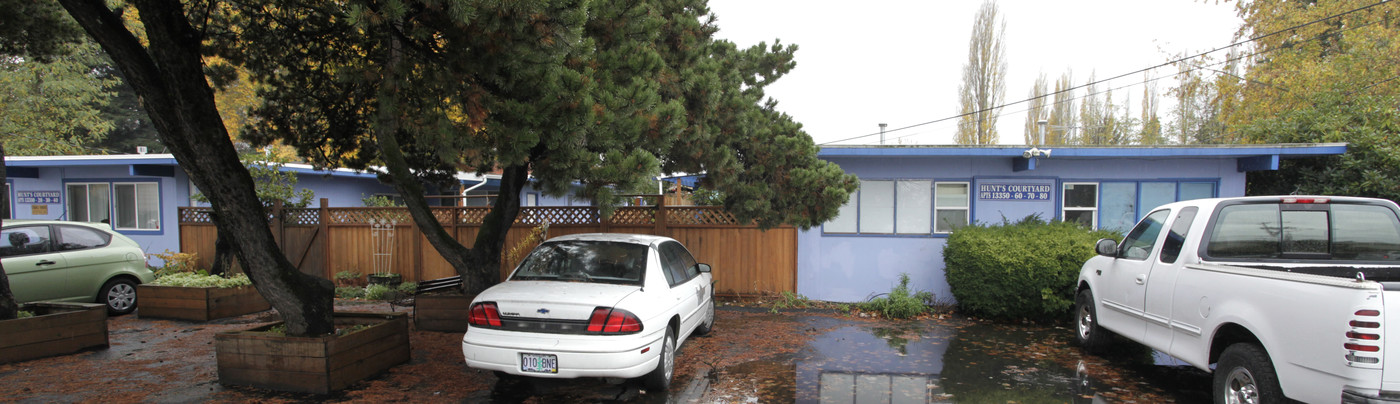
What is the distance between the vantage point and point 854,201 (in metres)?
9.88

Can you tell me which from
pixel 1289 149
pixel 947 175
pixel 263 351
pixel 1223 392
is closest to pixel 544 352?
pixel 263 351

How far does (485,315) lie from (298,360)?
1.70m

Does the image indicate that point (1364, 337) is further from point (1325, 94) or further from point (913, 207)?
point (1325, 94)

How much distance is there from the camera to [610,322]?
4703 mm

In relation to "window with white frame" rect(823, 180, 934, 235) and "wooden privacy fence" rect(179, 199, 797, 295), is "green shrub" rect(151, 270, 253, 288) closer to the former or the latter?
"wooden privacy fence" rect(179, 199, 797, 295)

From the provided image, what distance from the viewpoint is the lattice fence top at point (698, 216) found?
981 centimetres

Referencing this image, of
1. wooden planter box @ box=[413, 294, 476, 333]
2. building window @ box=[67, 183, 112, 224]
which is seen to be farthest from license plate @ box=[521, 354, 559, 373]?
building window @ box=[67, 183, 112, 224]

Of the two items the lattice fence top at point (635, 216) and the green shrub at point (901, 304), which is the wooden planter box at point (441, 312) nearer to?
the lattice fence top at point (635, 216)

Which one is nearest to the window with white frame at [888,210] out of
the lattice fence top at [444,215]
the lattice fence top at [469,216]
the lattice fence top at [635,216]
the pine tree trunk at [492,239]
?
the lattice fence top at [635,216]

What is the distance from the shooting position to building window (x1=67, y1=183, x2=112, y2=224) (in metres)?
13.0

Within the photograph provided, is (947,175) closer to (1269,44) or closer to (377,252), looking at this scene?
(377,252)

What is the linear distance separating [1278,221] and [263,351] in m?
8.52

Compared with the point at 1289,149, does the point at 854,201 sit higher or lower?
lower

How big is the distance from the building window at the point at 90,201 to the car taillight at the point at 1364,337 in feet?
61.4
